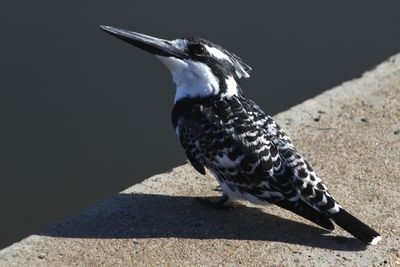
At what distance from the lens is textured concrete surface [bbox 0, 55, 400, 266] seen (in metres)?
5.72

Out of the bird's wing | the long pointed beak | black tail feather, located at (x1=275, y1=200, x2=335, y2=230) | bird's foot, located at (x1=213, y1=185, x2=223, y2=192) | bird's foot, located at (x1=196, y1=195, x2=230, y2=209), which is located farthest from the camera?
bird's foot, located at (x1=213, y1=185, x2=223, y2=192)

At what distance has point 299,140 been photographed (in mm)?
7512

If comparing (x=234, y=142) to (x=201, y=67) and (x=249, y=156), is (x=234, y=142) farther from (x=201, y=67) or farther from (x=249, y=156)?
(x=201, y=67)

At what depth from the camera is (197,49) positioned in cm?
656

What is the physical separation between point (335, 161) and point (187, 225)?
1575 mm

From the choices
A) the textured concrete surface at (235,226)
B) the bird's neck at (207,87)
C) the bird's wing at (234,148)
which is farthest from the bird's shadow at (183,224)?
the bird's neck at (207,87)

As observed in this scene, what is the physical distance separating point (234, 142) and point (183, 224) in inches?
25.5

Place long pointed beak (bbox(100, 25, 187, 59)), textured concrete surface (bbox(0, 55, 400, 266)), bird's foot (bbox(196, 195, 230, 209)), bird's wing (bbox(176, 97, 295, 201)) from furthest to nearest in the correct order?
long pointed beak (bbox(100, 25, 187, 59))
bird's foot (bbox(196, 195, 230, 209))
bird's wing (bbox(176, 97, 295, 201))
textured concrete surface (bbox(0, 55, 400, 266))

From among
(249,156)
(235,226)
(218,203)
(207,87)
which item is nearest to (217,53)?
(207,87)

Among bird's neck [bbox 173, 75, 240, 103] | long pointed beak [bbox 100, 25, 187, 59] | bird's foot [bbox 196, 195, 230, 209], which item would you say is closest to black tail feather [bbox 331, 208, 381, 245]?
bird's foot [bbox 196, 195, 230, 209]

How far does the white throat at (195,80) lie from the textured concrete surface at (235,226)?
722mm

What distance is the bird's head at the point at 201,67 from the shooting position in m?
6.54

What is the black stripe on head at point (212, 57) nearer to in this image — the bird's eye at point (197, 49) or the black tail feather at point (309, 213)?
the bird's eye at point (197, 49)

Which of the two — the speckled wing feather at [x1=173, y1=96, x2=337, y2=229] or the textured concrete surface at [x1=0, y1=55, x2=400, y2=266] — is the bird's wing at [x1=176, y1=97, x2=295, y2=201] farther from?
the textured concrete surface at [x1=0, y1=55, x2=400, y2=266]
